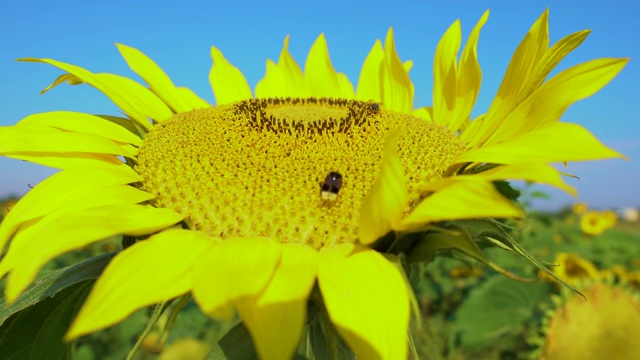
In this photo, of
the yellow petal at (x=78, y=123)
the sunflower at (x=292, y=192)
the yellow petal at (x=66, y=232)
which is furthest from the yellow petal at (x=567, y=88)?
the yellow petal at (x=78, y=123)

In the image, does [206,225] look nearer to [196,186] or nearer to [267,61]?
[196,186]

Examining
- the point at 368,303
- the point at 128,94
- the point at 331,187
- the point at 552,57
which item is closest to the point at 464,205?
the point at 368,303

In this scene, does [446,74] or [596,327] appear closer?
[446,74]

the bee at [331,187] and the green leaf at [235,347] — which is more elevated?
the bee at [331,187]

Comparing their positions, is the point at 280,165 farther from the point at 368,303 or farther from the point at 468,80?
the point at 468,80

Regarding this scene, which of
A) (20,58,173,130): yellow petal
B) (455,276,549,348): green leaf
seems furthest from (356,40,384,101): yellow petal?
(455,276,549,348): green leaf

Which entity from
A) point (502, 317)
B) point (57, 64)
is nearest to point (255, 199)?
point (57, 64)

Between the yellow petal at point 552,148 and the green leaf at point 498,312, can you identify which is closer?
the yellow petal at point 552,148

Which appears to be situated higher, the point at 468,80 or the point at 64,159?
the point at 468,80

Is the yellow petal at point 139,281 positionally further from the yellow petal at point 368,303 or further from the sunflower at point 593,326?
the sunflower at point 593,326
